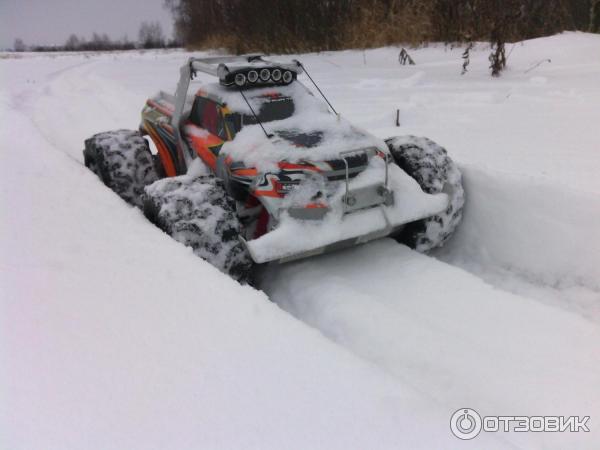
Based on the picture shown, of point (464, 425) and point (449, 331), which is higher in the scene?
point (464, 425)

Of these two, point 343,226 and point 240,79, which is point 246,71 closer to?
point 240,79

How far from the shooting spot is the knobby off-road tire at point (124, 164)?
5.39 meters

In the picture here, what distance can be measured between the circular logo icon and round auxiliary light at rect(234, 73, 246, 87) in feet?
11.3

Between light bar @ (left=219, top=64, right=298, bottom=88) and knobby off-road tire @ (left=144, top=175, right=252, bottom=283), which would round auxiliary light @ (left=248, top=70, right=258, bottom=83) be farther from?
knobby off-road tire @ (left=144, top=175, right=252, bottom=283)

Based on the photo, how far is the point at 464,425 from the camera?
2.27 metres

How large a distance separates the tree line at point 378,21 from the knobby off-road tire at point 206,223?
7.80 m

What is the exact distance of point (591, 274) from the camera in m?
4.14

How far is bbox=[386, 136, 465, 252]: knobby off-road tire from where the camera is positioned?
4.67 meters

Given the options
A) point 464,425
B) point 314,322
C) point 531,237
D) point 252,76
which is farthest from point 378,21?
point 464,425

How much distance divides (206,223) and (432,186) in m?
2.10

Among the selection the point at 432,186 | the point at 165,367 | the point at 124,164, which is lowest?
the point at 165,367

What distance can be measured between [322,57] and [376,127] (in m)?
9.91

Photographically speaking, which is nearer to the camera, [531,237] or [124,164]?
[531,237]

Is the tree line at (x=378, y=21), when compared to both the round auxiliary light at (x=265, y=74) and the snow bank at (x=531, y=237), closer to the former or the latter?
the snow bank at (x=531, y=237)
